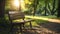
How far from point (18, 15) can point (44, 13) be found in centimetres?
1130

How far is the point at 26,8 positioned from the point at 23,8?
90cm

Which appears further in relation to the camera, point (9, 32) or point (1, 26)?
point (1, 26)

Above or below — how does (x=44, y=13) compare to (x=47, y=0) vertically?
below

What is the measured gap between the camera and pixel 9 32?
25.4 ft

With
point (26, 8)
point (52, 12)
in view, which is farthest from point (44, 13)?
point (26, 8)

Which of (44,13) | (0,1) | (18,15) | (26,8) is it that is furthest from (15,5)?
(18,15)

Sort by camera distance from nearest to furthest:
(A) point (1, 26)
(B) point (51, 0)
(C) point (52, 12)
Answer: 1. (A) point (1, 26)
2. (C) point (52, 12)
3. (B) point (51, 0)

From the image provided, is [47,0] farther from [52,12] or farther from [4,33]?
[4,33]

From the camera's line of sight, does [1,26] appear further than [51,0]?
No

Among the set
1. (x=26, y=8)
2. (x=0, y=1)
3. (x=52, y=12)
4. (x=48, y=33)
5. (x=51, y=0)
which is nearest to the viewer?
(x=48, y=33)

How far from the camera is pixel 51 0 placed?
19938 mm

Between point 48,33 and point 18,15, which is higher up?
point 18,15

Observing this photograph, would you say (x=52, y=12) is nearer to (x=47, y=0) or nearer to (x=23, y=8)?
(x=47, y=0)

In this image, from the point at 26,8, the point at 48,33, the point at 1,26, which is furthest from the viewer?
the point at 26,8
